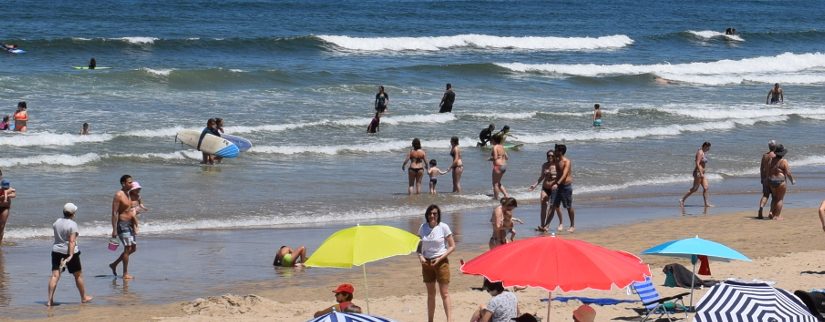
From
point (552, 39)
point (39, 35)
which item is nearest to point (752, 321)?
point (39, 35)

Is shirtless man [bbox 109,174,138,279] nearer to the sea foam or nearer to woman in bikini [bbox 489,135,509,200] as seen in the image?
woman in bikini [bbox 489,135,509,200]

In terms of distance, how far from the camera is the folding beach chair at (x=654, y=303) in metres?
11.2

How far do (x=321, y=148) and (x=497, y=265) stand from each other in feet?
53.3

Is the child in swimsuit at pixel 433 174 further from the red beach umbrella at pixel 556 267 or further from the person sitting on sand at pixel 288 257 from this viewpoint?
the red beach umbrella at pixel 556 267

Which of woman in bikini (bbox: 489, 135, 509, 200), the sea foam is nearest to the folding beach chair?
woman in bikini (bbox: 489, 135, 509, 200)

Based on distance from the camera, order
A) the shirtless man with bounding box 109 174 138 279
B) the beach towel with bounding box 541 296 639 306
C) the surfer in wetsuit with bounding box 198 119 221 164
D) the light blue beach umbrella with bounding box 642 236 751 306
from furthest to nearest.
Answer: the surfer in wetsuit with bounding box 198 119 221 164 → the shirtless man with bounding box 109 174 138 279 → the beach towel with bounding box 541 296 639 306 → the light blue beach umbrella with bounding box 642 236 751 306

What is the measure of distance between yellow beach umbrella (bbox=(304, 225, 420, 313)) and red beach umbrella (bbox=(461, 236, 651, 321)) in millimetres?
976

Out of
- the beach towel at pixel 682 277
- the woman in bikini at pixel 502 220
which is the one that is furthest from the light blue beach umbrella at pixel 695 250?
the woman in bikini at pixel 502 220

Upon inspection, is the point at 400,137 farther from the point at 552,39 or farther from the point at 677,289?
the point at 552,39

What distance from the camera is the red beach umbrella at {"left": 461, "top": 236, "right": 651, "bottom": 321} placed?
343 inches

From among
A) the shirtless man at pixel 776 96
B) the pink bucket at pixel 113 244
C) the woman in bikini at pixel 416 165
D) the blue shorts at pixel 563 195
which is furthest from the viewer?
the shirtless man at pixel 776 96

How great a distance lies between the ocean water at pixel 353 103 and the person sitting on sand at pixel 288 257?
9.52 feet

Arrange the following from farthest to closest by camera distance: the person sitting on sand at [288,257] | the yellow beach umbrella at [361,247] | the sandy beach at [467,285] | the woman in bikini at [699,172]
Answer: the woman in bikini at [699,172] < the person sitting on sand at [288,257] < the sandy beach at [467,285] < the yellow beach umbrella at [361,247]

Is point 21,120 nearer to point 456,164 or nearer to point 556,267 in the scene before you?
point 456,164
